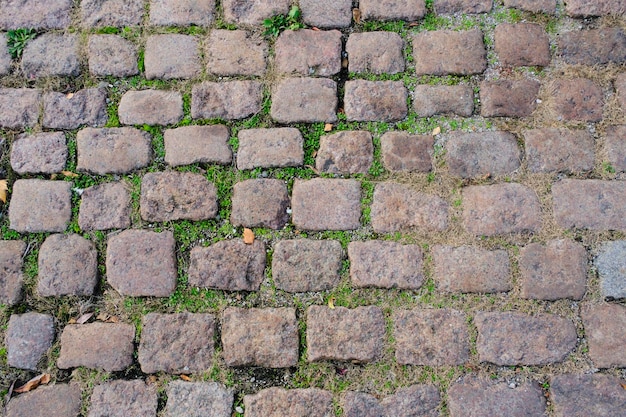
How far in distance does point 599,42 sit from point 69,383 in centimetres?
314

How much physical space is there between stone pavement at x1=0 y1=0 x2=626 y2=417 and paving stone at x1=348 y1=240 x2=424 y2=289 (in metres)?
0.01

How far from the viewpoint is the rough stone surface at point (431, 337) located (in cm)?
265

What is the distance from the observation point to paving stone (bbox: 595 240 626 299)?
8.86 feet

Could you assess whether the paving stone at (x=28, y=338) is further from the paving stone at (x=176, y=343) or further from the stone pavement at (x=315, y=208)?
the paving stone at (x=176, y=343)

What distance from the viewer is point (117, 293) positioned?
2750mm

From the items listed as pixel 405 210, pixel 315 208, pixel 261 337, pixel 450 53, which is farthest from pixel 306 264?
pixel 450 53

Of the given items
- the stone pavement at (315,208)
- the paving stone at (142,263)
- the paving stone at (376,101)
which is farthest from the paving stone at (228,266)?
the paving stone at (376,101)

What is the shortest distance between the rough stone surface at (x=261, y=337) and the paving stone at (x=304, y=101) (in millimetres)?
965

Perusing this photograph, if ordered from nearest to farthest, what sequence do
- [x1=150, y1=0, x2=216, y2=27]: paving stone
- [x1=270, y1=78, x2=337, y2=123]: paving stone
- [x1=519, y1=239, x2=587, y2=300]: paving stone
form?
[x1=519, y1=239, x2=587, y2=300]: paving stone, [x1=270, y1=78, x2=337, y2=123]: paving stone, [x1=150, y1=0, x2=216, y2=27]: paving stone

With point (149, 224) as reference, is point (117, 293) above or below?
below

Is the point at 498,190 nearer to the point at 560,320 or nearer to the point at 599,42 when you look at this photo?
the point at 560,320

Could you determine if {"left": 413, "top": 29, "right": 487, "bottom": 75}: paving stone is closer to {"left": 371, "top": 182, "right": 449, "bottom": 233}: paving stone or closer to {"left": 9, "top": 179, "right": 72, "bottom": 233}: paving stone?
{"left": 371, "top": 182, "right": 449, "bottom": 233}: paving stone

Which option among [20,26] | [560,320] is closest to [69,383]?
[20,26]

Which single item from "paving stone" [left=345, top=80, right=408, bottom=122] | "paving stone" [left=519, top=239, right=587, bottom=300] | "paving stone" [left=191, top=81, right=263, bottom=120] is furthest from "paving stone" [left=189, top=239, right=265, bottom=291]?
"paving stone" [left=519, top=239, right=587, bottom=300]
